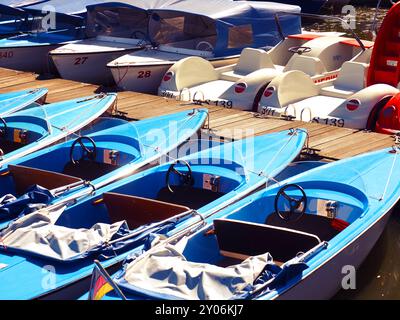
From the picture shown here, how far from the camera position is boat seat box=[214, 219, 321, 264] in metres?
6.34

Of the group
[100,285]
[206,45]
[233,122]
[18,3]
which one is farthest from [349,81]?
[18,3]

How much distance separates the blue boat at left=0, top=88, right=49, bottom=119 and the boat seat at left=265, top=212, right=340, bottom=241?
182 inches

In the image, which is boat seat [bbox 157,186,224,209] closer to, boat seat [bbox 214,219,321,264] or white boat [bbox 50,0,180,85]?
boat seat [bbox 214,219,321,264]

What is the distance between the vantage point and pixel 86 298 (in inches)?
220

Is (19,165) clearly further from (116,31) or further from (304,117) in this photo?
(116,31)

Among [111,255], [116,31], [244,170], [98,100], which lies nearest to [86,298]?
[111,255]

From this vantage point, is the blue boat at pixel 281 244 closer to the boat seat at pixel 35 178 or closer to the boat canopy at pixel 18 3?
the boat seat at pixel 35 178

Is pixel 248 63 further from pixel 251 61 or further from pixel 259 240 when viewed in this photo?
pixel 259 240

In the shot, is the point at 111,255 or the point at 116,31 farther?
the point at 116,31

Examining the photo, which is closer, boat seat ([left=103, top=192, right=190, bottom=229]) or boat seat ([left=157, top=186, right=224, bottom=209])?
boat seat ([left=103, top=192, right=190, bottom=229])

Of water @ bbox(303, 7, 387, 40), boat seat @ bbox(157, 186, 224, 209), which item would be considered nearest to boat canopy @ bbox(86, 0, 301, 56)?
boat seat @ bbox(157, 186, 224, 209)

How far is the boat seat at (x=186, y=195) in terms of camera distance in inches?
307
